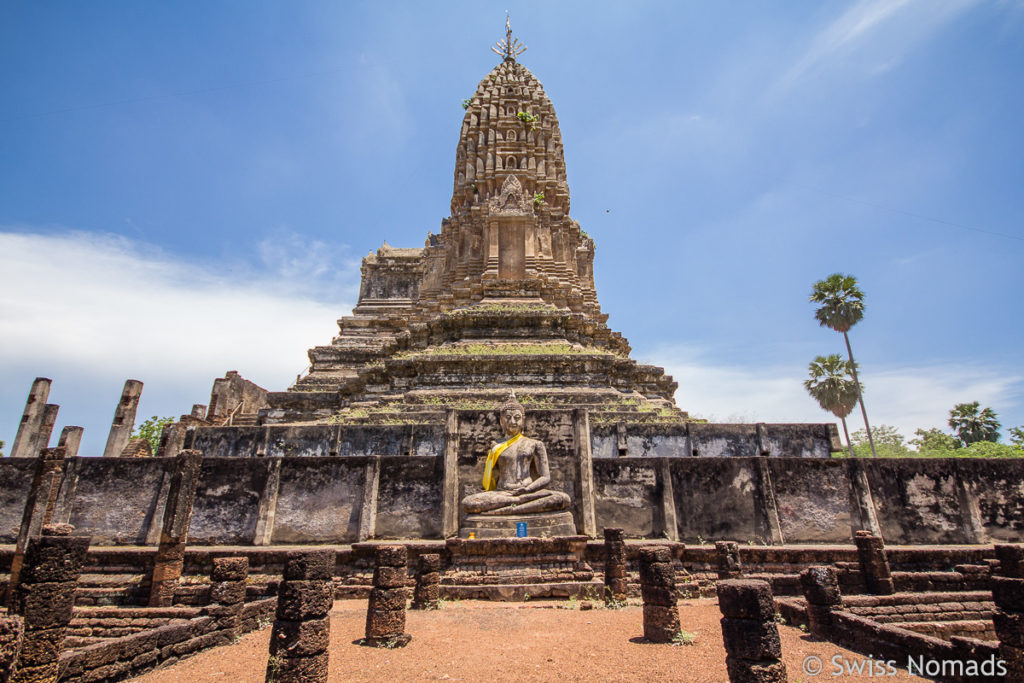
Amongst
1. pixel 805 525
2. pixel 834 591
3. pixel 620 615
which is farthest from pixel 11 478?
Result: pixel 805 525

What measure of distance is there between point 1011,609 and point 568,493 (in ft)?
22.4

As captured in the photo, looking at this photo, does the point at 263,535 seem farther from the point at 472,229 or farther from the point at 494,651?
the point at 472,229

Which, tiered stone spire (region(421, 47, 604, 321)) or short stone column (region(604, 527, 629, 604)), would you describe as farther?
tiered stone spire (region(421, 47, 604, 321))

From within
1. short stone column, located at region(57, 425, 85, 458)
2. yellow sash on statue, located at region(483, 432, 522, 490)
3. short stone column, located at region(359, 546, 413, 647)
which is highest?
short stone column, located at region(57, 425, 85, 458)

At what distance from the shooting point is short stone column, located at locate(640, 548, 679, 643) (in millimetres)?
6340

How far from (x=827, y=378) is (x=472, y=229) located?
1558 inches

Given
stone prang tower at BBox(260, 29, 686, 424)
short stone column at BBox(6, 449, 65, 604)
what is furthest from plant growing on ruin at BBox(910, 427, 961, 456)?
short stone column at BBox(6, 449, 65, 604)

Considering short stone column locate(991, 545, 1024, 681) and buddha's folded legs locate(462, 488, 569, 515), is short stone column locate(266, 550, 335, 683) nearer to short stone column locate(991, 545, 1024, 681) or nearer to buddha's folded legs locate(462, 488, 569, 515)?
buddha's folded legs locate(462, 488, 569, 515)

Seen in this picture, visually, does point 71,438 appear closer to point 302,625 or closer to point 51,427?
point 51,427

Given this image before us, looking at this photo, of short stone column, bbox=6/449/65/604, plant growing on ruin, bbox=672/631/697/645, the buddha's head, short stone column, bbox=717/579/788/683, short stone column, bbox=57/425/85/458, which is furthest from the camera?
short stone column, bbox=57/425/85/458

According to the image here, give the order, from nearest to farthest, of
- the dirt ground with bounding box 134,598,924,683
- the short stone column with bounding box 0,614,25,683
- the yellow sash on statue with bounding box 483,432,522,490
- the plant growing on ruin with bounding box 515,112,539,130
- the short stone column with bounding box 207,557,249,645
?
the short stone column with bounding box 0,614,25,683 < the dirt ground with bounding box 134,598,924,683 < the short stone column with bounding box 207,557,249,645 < the yellow sash on statue with bounding box 483,432,522,490 < the plant growing on ruin with bounding box 515,112,539,130

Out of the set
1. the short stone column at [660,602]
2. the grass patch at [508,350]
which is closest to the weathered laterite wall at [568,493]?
the short stone column at [660,602]

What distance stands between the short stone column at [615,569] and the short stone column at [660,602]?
61.8 inches

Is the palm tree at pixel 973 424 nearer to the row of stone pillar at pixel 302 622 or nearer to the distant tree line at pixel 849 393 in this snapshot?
the distant tree line at pixel 849 393
